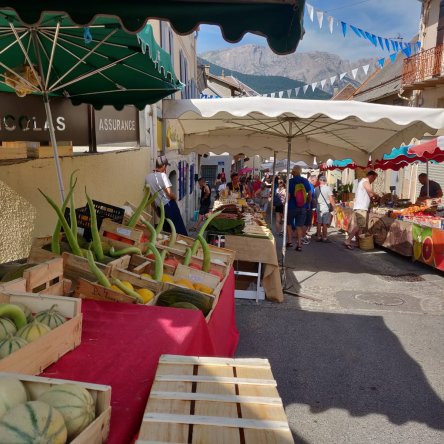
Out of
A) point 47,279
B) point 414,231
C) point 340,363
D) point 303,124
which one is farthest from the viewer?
point 414,231

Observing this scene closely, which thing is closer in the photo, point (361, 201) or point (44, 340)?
point (44, 340)

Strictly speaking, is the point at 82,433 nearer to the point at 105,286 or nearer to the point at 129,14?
the point at 105,286

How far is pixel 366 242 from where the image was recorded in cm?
1134

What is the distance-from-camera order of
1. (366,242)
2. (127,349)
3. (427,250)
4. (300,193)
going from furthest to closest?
1. (366,242)
2. (300,193)
3. (427,250)
4. (127,349)

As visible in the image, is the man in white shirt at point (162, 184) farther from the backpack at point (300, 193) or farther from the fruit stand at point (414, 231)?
the fruit stand at point (414, 231)

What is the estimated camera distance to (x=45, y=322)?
195 cm

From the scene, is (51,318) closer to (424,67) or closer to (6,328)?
(6,328)

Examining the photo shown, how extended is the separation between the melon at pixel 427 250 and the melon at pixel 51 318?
27.3 ft

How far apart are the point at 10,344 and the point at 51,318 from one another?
30cm

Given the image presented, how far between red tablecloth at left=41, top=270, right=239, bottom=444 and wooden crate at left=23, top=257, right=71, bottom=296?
20 centimetres

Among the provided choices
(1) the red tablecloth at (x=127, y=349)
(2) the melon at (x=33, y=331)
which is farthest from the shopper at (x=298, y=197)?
(2) the melon at (x=33, y=331)

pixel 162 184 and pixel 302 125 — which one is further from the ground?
pixel 302 125

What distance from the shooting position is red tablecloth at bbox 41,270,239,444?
1.65 meters

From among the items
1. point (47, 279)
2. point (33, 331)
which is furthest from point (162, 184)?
point (33, 331)
